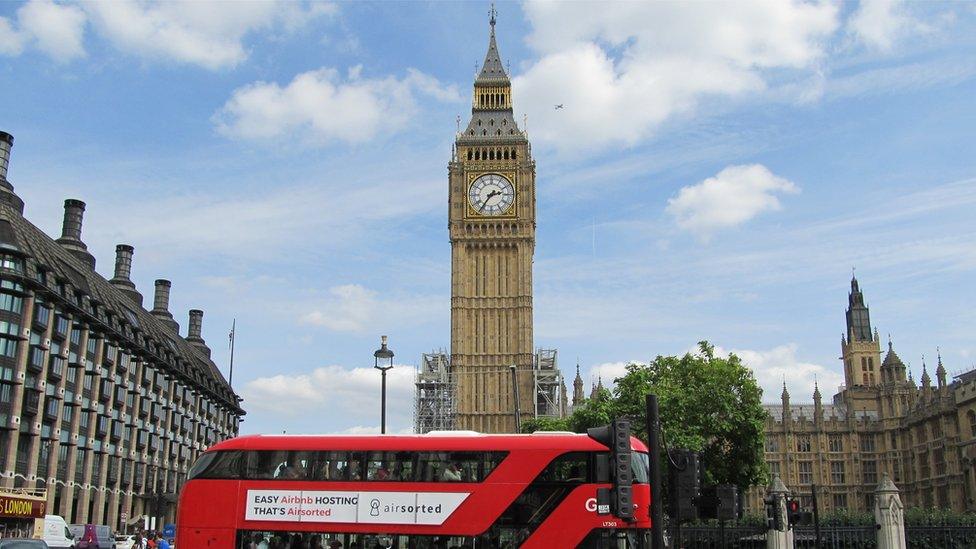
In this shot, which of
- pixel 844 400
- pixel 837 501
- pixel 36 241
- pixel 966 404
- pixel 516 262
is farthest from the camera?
pixel 844 400

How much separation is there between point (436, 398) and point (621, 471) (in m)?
84.7

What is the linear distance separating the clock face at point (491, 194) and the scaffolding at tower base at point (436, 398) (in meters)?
16.8

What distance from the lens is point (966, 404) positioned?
290 ft

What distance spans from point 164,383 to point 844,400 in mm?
91100

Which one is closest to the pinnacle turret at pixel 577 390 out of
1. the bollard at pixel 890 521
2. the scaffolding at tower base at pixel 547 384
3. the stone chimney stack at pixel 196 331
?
the scaffolding at tower base at pixel 547 384

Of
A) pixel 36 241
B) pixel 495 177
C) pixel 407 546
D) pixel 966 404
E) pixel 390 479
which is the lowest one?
pixel 407 546

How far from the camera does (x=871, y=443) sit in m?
112

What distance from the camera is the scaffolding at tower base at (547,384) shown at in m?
98.9

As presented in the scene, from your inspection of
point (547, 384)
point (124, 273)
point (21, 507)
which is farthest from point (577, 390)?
point (21, 507)

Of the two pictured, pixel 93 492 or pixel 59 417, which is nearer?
pixel 59 417

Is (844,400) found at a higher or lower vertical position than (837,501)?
higher

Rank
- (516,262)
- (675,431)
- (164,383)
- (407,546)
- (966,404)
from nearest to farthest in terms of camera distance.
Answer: (407,546)
(675,431)
(966,404)
(164,383)
(516,262)

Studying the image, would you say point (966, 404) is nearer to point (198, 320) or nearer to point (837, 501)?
point (837, 501)

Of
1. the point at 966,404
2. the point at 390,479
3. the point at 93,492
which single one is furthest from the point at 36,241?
the point at 966,404
